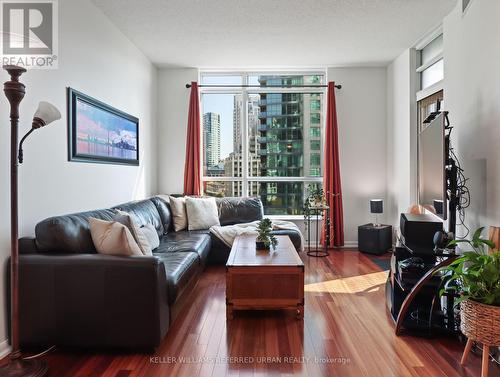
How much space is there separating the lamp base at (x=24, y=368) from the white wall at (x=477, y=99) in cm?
320

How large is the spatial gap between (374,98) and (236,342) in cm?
452

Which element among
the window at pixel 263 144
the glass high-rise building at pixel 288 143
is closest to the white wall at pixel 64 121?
the window at pixel 263 144

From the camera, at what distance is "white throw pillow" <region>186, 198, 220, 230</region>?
15.7 feet

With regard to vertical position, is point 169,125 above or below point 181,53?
below

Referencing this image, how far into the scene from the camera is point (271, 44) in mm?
4609

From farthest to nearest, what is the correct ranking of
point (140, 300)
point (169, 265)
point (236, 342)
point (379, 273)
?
point (379, 273)
point (169, 265)
point (236, 342)
point (140, 300)

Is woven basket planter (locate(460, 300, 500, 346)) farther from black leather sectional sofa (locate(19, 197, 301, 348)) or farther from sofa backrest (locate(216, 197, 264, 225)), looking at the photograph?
sofa backrest (locate(216, 197, 264, 225))

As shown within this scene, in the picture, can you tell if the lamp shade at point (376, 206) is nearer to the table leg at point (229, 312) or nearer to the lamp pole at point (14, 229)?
the table leg at point (229, 312)

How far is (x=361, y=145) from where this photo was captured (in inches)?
225

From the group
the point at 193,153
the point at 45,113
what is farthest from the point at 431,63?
the point at 45,113

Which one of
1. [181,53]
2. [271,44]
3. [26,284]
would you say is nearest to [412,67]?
[271,44]

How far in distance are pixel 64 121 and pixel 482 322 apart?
10.5 feet

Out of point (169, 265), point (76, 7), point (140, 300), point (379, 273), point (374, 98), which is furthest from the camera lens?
point (374, 98)

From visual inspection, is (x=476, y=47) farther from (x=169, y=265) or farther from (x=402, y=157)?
(x=169, y=265)
